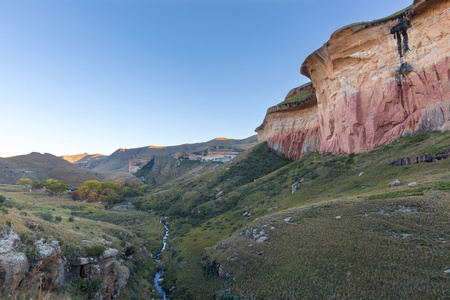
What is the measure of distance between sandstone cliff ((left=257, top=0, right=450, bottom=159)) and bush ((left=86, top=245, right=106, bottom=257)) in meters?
37.0

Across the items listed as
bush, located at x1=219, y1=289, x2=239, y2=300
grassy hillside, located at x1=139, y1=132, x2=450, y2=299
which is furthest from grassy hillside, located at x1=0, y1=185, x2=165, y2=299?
bush, located at x1=219, y1=289, x2=239, y2=300

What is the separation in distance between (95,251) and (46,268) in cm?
358

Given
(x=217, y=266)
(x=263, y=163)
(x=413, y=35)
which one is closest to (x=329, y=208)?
(x=217, y=266)

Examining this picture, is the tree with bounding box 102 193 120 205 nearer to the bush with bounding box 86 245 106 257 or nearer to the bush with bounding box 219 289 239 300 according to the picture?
the bush with bounding box 86 245 106 257

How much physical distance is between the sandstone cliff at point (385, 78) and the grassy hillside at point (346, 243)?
11.6 ft

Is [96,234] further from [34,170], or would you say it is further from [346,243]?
[34,170]

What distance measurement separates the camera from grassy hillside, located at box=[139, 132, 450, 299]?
1116 centimetres

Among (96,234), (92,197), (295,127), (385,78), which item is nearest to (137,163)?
(92,197)

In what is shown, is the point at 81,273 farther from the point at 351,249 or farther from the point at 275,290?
the point at 351,249

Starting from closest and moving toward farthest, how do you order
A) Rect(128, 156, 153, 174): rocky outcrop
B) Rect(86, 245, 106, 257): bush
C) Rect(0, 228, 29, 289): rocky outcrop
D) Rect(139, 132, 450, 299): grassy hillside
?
1. Rect(0, 228, 29, 289): rocky outcrop
2. Rect(139, 132, 450, 299): grassy hillside
3. Rect(86, 245, 106, 257): bush
4. Rect(128, 156, 153, 174): rocky outcrop

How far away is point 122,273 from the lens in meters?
18.2

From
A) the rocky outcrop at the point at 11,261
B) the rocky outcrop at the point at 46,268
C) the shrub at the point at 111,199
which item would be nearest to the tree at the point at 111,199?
the shrub at the point at 111,199

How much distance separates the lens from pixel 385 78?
30.5 m

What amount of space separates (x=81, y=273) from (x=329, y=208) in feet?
68.0
